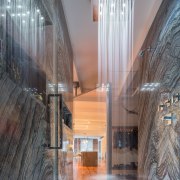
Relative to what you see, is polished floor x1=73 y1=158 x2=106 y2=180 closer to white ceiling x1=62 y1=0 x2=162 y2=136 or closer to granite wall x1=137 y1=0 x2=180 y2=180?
white ceiling x1=62 y1=0 x2=162 y2=136

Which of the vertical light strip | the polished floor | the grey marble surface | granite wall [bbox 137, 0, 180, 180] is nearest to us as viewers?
the grey marble surface

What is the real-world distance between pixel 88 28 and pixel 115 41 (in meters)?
0.67

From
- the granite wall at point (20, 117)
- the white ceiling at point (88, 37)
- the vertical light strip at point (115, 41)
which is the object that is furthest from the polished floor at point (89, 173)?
the granite wall at point (20, 117)

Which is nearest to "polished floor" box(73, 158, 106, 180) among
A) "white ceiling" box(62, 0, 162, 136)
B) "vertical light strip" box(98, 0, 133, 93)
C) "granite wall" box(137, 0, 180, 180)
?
"white ceiling" box(62, 0, 162, 136)

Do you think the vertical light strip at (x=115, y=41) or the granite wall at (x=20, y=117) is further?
the vertical light strip at (x=115, y=41)

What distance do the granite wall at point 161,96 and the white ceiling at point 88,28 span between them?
0.59 feet

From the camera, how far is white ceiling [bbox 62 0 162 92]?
4.57 m

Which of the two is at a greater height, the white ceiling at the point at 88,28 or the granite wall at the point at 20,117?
the white ceiling at the point at 88,28

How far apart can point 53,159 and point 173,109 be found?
1.46 meters

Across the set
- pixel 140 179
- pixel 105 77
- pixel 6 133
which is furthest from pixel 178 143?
pixel 105 77

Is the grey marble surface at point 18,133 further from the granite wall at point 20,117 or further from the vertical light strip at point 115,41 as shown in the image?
the vertical light strip at point 115,41

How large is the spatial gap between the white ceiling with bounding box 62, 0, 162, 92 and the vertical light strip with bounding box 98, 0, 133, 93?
5.4 inches

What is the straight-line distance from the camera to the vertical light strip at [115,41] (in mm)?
4410

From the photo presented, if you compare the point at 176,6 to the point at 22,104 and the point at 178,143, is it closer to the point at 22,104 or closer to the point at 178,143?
the point at 178,143
